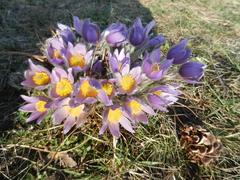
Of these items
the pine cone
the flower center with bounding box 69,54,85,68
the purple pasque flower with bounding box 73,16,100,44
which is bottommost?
the pine cone

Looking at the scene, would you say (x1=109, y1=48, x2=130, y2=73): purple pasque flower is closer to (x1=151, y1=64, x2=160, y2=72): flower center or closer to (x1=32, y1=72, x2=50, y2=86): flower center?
(x1=151, y1=64, x2=160, y2=72): flower center

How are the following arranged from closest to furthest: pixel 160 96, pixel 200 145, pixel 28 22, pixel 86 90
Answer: pixel 86 90
pixel 160 96
pixel 200 145
pixel 28 22

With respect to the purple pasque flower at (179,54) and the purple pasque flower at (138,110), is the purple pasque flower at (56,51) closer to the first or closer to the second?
the purple pasque flower at (138,110)

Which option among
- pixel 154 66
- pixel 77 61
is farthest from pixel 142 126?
pixel 77 61

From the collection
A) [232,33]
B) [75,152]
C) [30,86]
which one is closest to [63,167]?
[75,152]

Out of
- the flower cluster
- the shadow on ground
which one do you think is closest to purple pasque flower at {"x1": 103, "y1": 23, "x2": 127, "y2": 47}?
the flower cluster

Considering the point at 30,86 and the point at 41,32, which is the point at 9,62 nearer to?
the point at 41,32

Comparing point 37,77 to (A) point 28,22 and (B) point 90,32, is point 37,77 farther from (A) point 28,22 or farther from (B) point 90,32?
(A) point 28,22
